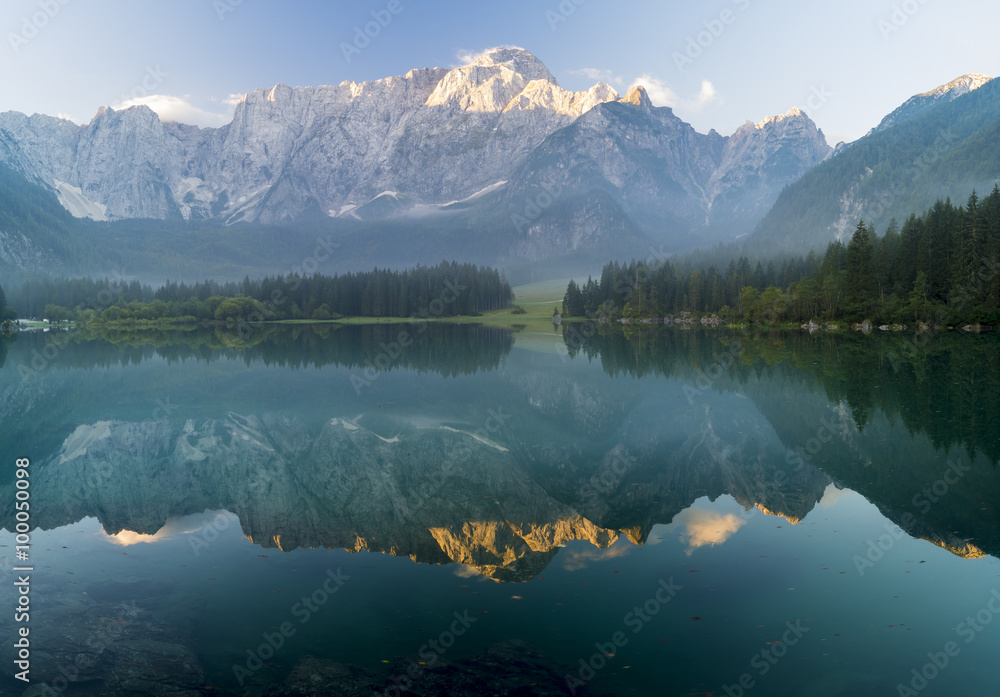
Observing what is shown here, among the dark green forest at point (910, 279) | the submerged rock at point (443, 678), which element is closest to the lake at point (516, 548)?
the submerged rock at point (443, 678)

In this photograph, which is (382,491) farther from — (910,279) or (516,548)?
(910,279)

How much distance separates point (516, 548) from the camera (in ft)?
49.8

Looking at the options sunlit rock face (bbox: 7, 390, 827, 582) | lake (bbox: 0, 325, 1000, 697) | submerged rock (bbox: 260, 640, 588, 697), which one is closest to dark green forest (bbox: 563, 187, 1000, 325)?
lake (bbox: 0, 325, 1000, 697)

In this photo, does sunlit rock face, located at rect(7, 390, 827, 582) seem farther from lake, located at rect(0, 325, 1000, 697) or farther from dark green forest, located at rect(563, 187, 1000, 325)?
dark green forest, located at rect(563, 187, 1000, 325)

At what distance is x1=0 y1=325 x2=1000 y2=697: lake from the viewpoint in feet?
32.2

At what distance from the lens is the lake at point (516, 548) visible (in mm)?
9805

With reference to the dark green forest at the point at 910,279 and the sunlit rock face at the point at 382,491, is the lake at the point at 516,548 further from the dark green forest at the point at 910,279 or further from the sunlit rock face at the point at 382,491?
the dark green forest at the point at 910,279

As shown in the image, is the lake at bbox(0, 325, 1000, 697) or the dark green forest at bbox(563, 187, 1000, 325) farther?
the dark green forest at bbox(563, 187, 1000, 325)

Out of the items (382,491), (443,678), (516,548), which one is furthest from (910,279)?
(443,678)

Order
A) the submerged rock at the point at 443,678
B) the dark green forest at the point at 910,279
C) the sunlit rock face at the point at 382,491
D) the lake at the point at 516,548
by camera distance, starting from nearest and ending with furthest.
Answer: the submerged rock at the point at 443,678, the lake at the point at 516,548, the sunlit rock face at the point at 382,491, the dark green forest at the point at 910,279

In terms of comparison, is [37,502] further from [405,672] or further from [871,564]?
[871,564]

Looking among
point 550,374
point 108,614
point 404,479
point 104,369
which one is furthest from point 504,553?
point 104,369

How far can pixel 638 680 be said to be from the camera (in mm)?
9297

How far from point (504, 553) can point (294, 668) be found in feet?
20.6
